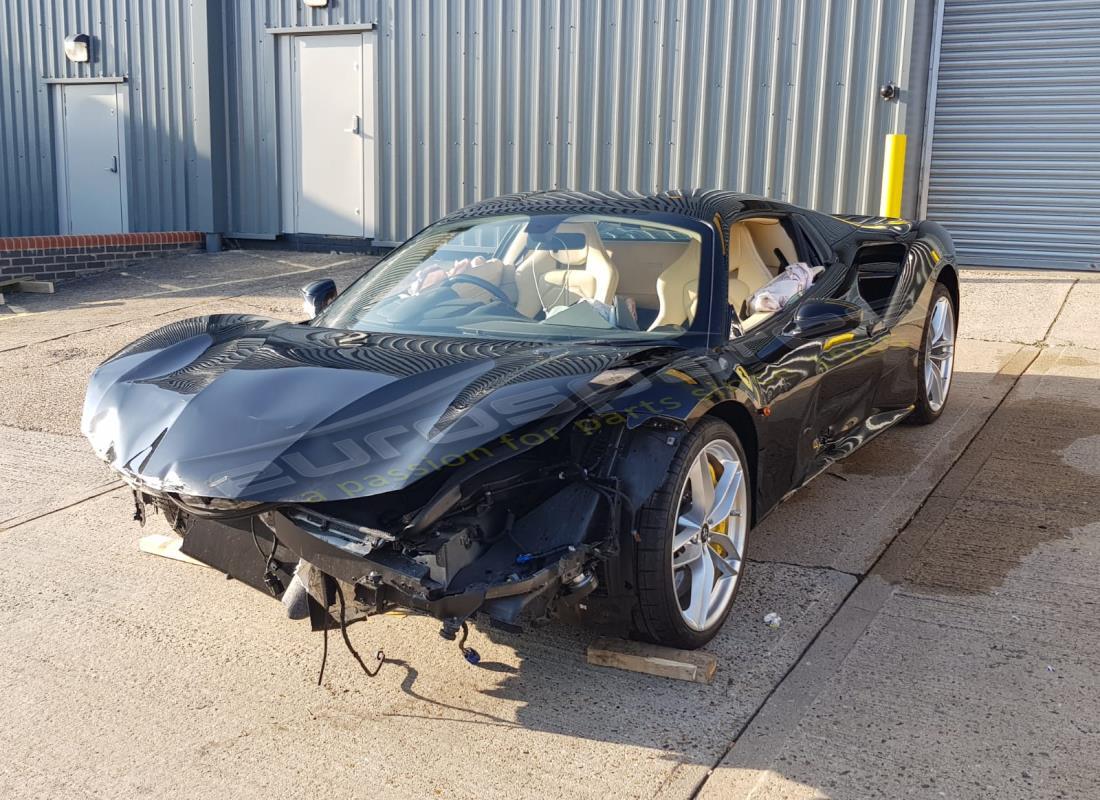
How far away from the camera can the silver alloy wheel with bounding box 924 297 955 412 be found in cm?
575

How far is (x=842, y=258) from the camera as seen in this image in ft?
16.3

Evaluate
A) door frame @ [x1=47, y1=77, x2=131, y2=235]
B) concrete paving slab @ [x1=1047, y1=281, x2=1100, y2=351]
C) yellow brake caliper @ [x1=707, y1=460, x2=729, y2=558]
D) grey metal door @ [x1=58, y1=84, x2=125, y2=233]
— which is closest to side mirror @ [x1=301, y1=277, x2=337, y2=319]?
yellow brake caliper @ [x1=707, y1=460, x2=729, y2=558]

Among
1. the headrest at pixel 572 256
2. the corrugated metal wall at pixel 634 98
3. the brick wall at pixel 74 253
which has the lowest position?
the brick wall at pixel 74 253

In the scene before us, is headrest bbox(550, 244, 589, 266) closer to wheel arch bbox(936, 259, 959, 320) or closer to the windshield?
the windshield

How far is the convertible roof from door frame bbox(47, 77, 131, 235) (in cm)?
1109

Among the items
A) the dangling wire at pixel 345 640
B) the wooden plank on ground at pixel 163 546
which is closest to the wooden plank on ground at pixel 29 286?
the wooden plank on ground at pixel 163 546

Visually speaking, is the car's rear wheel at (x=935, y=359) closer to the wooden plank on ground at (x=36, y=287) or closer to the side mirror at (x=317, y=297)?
the side mirror at (x=317, y=297)

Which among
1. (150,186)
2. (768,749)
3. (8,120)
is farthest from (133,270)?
(768,749)

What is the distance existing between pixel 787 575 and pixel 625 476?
1.17 m

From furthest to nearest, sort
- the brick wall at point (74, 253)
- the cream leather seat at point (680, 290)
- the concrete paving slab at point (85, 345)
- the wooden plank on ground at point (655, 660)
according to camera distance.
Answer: the brick wall at point (74, 253)
the concrete paving slab at point (85, 345)
the cream leather seat at point (680, 290)
the wooden plank on ground at point (655, 660)

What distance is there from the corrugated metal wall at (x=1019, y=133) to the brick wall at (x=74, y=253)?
8.58 m

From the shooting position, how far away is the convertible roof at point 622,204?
4.21m

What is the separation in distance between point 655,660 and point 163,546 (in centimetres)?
204

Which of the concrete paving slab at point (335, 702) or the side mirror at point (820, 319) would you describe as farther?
the side mirror at point (820, 319)
